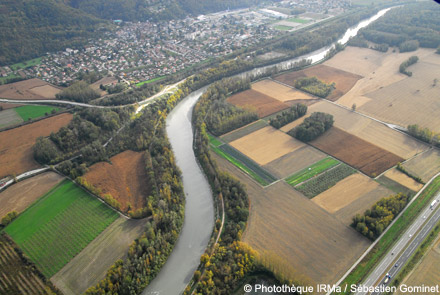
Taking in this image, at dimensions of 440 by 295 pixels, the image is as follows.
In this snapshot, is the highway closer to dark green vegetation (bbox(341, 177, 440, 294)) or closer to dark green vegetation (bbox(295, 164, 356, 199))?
dark green vegetation (bbox(341, 177, 440, 294))

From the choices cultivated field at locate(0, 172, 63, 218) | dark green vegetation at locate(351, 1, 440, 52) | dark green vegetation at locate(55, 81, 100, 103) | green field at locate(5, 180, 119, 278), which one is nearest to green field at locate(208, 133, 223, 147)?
green field at locate(5, 180, 119, 278)

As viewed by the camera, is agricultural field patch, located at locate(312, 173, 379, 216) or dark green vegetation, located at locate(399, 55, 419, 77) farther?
dark green vegetation, located at locate(399, 55, 419, 77)

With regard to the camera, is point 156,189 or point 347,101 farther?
point 347,101

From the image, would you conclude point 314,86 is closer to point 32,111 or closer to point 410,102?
point 410,102

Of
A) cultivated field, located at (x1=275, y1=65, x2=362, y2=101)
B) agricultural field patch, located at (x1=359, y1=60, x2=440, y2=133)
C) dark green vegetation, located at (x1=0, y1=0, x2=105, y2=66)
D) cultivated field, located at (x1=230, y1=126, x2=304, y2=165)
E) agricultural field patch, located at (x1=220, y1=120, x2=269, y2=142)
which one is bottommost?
agricultural field patch, located at (x1=359, y1=60, x2=440, y2=133)

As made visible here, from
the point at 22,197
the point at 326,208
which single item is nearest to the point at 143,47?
the point at 22,197

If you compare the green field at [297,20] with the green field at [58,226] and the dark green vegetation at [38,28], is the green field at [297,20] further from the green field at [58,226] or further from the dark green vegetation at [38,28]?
the green field at [58,226]

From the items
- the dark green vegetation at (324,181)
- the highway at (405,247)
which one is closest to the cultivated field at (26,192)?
the dark green vegetation at (324,181)

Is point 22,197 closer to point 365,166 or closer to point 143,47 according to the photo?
point 365,166
